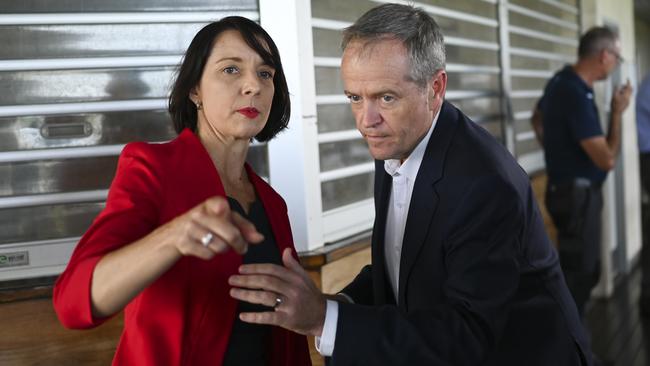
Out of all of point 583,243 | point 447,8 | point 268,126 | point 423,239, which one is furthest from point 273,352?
point 583,243

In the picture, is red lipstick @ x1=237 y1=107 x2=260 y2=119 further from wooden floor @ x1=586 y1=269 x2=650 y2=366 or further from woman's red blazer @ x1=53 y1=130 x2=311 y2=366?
wooden floor @ x1=586 y1=269 x2=650 y2=366

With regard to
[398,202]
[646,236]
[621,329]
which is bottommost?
[621,329]

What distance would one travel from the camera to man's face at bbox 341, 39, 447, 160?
1.58m

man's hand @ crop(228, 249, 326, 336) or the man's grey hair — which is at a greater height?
the man's grey hair

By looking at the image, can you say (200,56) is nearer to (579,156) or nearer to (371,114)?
(371,114)

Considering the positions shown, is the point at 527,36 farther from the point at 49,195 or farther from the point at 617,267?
the point at 49,195

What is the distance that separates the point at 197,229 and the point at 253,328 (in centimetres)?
57

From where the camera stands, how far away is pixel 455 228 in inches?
60.9

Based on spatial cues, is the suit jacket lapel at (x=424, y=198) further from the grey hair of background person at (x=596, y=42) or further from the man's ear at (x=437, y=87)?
the grey hair of background person at (x=596, y=42)

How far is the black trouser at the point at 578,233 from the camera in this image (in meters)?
4.53

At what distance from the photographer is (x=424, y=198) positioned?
5.39 feet

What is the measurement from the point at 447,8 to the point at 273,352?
2.68m

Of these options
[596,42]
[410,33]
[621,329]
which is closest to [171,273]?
[410,33]

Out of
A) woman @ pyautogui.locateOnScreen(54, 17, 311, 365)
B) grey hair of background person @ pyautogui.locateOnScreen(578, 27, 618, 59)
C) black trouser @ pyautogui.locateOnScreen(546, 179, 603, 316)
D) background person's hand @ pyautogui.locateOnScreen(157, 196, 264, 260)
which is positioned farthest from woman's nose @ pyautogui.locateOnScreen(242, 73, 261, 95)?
grey hair of background person @ pyautogui.locateOnScreen(578, 27, 618, 59)
